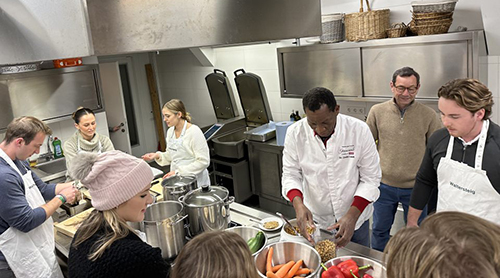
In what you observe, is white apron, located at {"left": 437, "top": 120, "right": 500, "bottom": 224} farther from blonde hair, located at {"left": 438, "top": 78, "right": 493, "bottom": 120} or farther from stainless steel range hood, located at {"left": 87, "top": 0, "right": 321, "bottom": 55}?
stainless steel range hood, located at {"left": 87, "top": 0, "right": 321, "bottom": 55}

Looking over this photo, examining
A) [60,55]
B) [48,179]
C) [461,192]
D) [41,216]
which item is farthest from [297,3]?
[48,179]

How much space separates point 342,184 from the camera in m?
2.21

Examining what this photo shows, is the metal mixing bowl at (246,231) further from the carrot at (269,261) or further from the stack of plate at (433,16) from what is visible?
the stack of plate at (433,16)

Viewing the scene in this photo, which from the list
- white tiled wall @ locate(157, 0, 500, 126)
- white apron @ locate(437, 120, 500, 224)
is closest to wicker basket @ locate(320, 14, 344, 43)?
white tiled wall @ locate(157, 0, 500, 126)

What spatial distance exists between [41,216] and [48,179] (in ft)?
Answer: 6.33

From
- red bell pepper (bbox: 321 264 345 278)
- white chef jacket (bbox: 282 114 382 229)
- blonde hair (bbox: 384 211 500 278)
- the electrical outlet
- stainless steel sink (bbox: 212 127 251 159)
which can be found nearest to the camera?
blonde hair (bbox: 384 211 500 278)

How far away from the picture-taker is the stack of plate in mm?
3176

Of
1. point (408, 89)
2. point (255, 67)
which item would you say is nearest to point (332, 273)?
point (408, 89)

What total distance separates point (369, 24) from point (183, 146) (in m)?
2.04

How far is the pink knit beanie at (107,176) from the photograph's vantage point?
140 centimetres

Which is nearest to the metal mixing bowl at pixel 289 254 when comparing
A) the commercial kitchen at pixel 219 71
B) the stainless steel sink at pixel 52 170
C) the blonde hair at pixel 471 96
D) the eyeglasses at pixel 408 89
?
the commercial kitchen at pixel 219 71

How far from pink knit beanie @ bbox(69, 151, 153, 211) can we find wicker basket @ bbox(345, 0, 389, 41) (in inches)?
112

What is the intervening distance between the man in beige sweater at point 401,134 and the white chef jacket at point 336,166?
86 centimetres

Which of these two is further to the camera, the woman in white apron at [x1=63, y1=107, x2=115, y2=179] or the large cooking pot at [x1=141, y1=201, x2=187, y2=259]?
the woman in white apron at [x1=63, y1=107, x2=115, y2=179]
